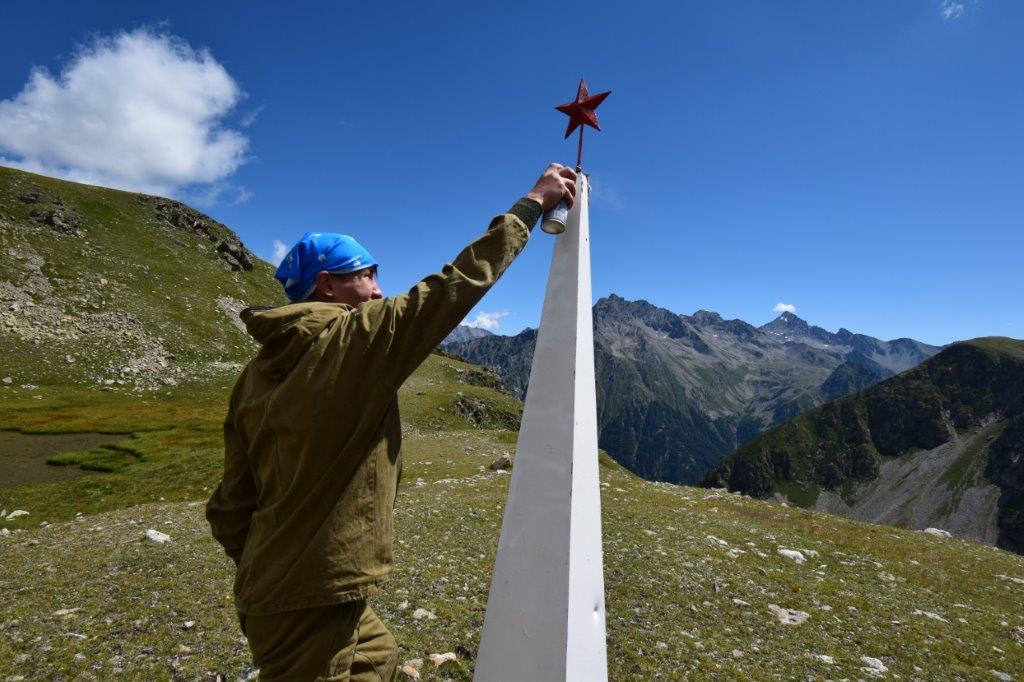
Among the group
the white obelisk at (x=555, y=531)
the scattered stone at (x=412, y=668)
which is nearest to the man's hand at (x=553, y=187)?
the white obelisk at (x=555, y=531)

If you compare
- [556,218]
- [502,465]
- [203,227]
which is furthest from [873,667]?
[203,227]

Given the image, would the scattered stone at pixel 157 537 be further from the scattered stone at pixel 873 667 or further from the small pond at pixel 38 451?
the small pond at pixel 38 451

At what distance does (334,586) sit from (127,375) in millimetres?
63644

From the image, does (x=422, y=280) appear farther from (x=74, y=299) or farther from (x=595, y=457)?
(x=74, y=299)

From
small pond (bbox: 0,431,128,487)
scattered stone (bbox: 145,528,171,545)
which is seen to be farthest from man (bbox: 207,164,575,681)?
small pond (bbox: 0,431,128,487)

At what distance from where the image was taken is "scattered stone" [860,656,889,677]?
6049mm

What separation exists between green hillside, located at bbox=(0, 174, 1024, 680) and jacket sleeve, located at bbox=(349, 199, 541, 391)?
16.1 feet

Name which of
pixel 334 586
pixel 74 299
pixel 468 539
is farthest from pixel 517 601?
pixel 74 299

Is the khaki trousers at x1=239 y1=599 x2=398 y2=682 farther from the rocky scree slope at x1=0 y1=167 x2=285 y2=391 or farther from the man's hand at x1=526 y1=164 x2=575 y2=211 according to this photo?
the rocky scree slope at x1=0 y1=167 x2=285 y2=391

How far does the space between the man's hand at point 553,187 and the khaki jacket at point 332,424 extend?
0.62 m

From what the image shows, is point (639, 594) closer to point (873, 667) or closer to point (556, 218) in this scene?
point (873, 667)


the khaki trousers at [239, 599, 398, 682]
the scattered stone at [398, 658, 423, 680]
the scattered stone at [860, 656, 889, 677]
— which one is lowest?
the scattered stone at [398, 658, 423, 680]

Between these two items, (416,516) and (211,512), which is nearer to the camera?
(211,512)

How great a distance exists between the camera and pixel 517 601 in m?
3.71
